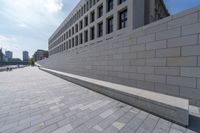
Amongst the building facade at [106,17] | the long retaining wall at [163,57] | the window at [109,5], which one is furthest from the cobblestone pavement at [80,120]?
the window at [109,5]

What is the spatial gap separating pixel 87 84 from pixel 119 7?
11.2m

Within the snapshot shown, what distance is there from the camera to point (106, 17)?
16.5 metres

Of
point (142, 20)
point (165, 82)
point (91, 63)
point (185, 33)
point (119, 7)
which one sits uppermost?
point (119, 7)

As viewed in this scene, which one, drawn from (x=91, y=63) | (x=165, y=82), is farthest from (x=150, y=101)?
(x=91, y=63)

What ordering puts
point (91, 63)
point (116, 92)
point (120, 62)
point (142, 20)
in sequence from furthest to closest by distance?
point (142, 20) < point (91, 63) < point (120, 62) < point (116, 92)

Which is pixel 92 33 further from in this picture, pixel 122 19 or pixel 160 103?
pixel 160 103

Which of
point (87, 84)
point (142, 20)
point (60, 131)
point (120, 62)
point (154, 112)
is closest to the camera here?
point (60, 131)

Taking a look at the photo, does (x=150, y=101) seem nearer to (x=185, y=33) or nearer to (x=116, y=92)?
(x=116, y=92)

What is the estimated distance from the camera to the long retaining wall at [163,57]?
366 centimetres

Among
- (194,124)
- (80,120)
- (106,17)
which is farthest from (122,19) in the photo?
(80,120)

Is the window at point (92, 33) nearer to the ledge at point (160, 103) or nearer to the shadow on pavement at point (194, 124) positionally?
the ledge at point (160, 103)

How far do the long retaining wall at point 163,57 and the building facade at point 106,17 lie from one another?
7813mm

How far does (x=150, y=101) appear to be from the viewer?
11.7 ft

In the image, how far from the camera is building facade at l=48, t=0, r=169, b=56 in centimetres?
1280
